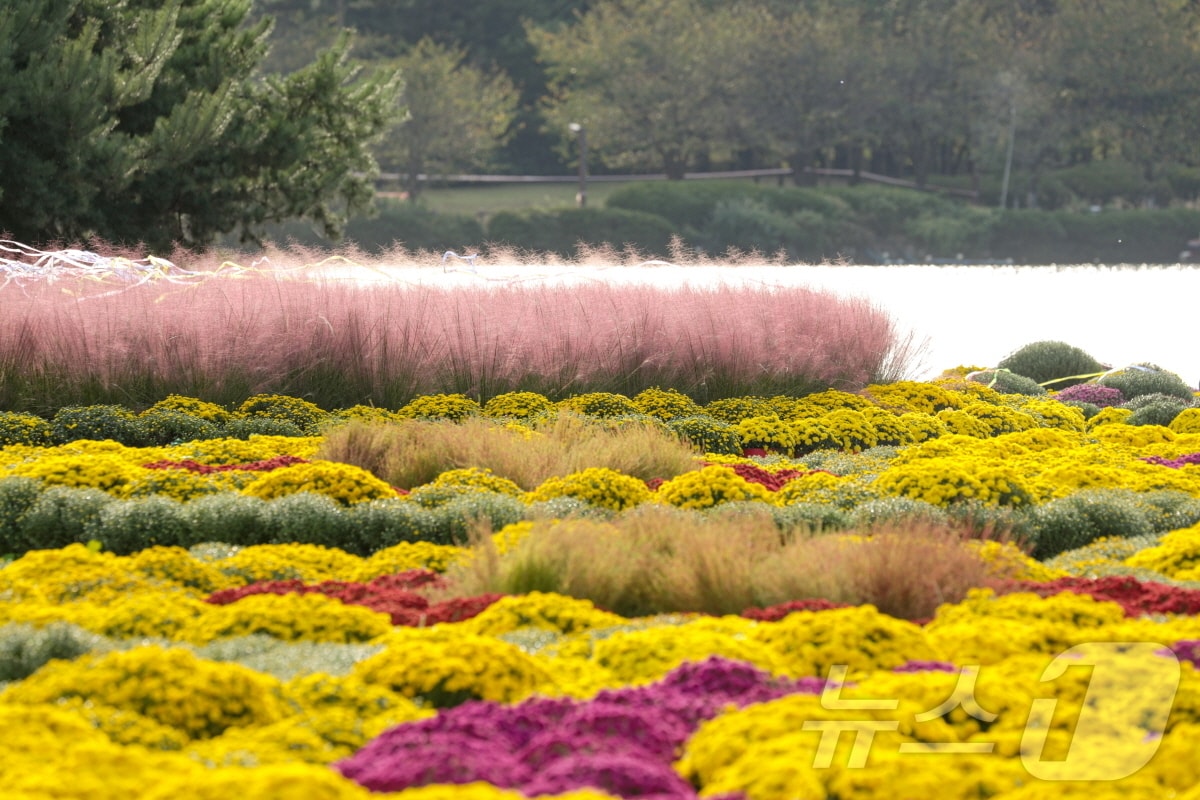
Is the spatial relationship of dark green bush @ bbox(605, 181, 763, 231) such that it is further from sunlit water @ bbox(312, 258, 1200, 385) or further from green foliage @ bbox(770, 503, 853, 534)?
green foliage @ bbox(770, 503, 853, 534)

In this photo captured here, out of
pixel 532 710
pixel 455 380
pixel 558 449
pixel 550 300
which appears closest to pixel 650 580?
pixel 532 710

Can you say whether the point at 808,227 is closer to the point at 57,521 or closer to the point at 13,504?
the point at 13,504

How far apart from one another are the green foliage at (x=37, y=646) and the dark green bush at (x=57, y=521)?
6.87 feet

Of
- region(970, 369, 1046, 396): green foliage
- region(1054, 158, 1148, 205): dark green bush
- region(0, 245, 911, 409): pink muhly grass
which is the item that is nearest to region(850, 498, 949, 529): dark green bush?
region(0, 245, 911, 409): pink muhly grass

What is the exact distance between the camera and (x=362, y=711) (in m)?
4.28

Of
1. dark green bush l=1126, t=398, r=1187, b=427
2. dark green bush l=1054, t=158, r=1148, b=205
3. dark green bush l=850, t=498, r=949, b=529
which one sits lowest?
dark green bush l=1054, t=158, r=1148, b=205

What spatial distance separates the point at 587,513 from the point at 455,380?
472 centimetres

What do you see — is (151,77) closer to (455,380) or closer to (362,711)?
(455,380)

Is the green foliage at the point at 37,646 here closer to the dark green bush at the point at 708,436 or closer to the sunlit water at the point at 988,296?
the dark green bush at the point at 708,436

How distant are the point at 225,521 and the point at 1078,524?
13.4 ft

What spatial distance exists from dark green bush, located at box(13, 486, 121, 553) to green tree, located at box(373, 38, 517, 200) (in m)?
47.2

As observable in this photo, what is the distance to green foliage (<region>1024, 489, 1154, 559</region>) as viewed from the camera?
7.21 metres

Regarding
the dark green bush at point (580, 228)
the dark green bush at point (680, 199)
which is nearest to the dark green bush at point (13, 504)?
the dark green bush at point (580, 228)

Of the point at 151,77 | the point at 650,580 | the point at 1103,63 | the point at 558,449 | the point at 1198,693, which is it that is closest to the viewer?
the point at 1198,693
